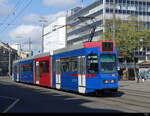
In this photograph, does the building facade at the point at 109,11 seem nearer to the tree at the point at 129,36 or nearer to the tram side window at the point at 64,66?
the tree at the point at 129,36

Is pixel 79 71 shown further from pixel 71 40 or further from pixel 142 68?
pixel 71 40

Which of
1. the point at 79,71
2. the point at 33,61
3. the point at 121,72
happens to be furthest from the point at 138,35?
the point at 79,71

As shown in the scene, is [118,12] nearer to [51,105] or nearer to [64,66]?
[64,66]

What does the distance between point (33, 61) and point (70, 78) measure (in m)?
10.4

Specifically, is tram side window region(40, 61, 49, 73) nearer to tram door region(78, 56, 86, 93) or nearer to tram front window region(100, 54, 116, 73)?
tram door region(78, 56, 86, 93)

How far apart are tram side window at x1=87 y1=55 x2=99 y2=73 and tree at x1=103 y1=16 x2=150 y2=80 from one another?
83.5ft

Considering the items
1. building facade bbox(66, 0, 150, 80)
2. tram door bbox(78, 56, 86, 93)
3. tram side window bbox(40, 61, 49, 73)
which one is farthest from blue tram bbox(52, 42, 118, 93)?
building facade bbox(66, 0, 150, 80)

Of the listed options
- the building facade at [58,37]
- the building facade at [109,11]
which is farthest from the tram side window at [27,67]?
the building facade at [58,37]

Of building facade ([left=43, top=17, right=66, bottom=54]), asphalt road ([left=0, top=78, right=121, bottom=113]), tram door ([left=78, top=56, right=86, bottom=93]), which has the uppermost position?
building facade ([left=43, top=17, right=66, bottom=54])

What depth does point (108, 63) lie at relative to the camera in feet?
55.9

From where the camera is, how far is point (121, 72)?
48.7m

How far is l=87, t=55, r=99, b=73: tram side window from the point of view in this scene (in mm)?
16828

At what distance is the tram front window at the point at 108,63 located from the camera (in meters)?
16.8

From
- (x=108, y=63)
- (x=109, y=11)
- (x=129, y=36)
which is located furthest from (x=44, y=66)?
(x=109, y=11)
